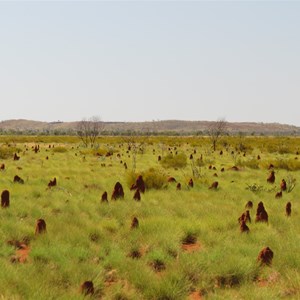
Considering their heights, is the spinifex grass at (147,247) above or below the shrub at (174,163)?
below

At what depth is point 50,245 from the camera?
21.0ft

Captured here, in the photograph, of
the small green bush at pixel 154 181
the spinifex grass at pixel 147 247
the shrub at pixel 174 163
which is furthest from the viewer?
the shrub at pixel 174 163

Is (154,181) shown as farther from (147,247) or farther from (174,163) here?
(174,163)

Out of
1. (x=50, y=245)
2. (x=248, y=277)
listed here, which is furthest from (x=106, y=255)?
(x=248, y=277)

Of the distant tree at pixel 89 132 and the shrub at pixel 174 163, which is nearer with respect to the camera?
the shrub at pixel 174 163

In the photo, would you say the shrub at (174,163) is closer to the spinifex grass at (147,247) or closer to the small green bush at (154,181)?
the small green bush at (154,181)

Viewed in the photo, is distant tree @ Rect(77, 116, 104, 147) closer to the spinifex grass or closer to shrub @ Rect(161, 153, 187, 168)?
shrub @ Rect(161, 153, 187, 168)

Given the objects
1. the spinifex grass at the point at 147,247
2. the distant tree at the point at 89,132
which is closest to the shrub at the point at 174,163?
the spinifex grass at the point at 147,247

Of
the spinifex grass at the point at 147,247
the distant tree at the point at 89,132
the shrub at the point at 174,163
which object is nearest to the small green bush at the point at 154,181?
the spinifex grass at the point at 147,247

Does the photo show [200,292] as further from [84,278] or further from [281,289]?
[84,278]

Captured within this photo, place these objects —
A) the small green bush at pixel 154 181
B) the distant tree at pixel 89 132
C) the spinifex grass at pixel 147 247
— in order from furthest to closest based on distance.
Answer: the distant tree at pixel 89 132, the small green bush at pixel 154 181, the spinifex grass at pixel 147 247

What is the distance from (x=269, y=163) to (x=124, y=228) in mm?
14098

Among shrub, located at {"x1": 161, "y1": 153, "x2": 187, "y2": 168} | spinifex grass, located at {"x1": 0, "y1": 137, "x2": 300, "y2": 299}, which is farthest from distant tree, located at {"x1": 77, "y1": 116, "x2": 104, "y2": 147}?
spinifex grass, located at {"x1": 0, "y1": 137, "x2": 300, "y2": 299}

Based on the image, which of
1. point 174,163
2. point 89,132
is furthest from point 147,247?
point 89,132
